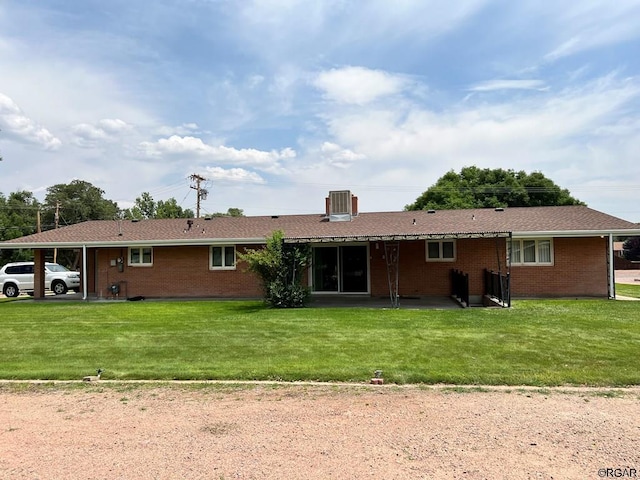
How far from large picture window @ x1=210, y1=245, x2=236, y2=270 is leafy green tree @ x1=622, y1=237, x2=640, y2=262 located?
50.6 meters

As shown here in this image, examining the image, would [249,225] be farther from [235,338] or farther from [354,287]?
[235,338]

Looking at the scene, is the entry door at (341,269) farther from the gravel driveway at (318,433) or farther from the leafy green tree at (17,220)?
the leafy green tree at (17,220)

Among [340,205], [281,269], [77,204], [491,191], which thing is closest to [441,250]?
[340,205]

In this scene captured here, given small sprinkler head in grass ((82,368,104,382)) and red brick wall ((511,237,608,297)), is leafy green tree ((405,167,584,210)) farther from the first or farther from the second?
small sprinkler head in grass ((82,368,104,382))

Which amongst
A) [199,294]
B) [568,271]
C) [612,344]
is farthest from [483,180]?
[612,344]

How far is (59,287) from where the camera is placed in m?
21.9

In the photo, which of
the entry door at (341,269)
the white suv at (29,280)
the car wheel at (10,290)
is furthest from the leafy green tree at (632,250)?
the car wheel at (10,290)

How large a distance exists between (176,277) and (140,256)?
6.00 ft

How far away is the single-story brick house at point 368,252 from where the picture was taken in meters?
15.5

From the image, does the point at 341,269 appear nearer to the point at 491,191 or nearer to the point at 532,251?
the point at 532,251

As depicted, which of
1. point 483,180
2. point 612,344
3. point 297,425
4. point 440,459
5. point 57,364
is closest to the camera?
point 440,459

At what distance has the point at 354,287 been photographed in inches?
690

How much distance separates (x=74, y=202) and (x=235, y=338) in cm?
5426

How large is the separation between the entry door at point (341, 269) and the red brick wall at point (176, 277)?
2420 millimetres
